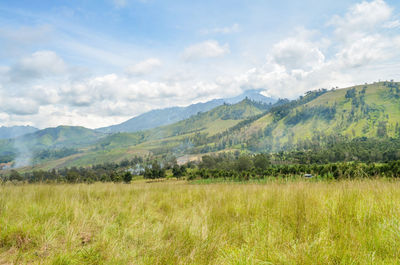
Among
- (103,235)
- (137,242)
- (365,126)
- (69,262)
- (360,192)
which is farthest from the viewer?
(365,126)

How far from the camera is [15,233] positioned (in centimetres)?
315

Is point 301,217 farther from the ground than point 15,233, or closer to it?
closer to it

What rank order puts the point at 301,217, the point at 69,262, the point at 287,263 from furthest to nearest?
the point at 301,217
the point at 69,262
the point at 287,263

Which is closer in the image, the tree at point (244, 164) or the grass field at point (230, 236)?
the grass field at point (230, 236)

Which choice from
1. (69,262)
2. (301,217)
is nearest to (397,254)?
(301,217)

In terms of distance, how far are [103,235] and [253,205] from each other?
310 centimetres

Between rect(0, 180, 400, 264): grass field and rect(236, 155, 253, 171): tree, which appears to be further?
rect(236, 155, 253, 171): tree

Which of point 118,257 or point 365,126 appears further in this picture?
point 365,126

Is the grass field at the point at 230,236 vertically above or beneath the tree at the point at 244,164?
above

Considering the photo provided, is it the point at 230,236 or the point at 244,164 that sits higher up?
the point at 230,236

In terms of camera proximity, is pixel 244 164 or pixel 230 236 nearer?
pixel 230 236

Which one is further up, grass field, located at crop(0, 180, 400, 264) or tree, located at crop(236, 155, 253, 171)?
grass field, located at crop(0, 180, 400, 264)

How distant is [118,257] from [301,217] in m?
3.04

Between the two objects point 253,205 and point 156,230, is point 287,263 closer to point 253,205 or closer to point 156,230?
point 156,230
